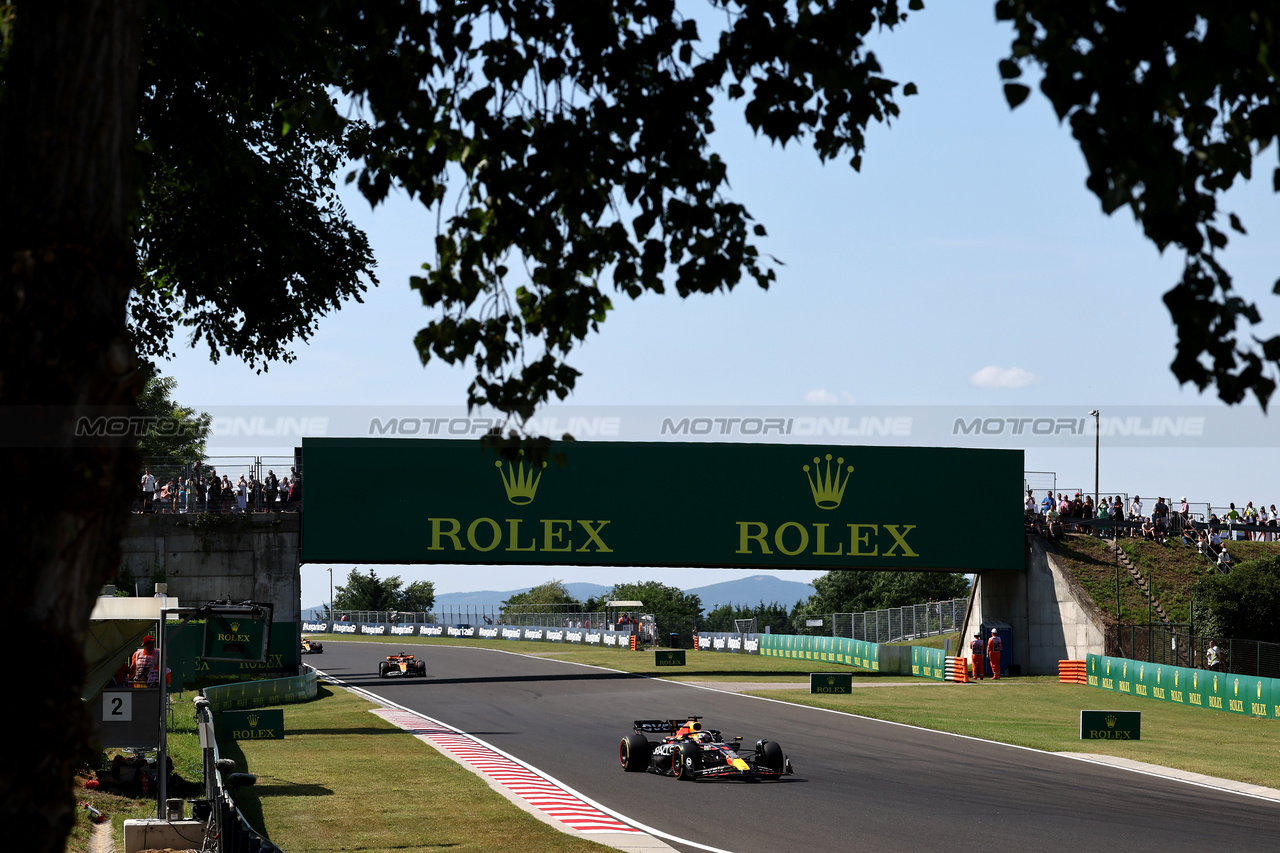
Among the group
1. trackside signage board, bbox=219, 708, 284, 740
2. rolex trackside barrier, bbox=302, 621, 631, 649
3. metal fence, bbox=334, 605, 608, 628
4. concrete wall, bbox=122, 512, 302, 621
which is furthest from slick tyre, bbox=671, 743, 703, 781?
metal fence, bbox=334, 605, 608, 628

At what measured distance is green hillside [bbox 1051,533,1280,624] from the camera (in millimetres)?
44875

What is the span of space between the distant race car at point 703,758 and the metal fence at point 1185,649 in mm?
22946

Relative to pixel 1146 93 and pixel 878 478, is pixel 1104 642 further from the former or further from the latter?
pixel 1146 93

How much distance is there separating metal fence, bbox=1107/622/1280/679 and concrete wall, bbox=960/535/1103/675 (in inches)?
45.7

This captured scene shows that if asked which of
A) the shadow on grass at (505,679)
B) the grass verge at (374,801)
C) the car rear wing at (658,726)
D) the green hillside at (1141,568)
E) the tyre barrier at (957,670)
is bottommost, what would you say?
the shadow on grass at (505,679)

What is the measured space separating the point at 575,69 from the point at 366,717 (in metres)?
26.4

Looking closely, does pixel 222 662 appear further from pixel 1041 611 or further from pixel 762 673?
pixel 1041 611

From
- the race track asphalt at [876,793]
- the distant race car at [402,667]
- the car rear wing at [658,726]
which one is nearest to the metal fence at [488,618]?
the distant race car at [402,667]

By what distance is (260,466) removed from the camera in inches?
1683

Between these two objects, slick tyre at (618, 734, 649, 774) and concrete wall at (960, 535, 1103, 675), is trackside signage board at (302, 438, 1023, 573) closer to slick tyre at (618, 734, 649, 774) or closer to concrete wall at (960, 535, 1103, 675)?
concrete wall at (960, 535, 1103, 675)

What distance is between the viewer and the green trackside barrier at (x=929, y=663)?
148ft

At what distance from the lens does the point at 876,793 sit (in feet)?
59.2

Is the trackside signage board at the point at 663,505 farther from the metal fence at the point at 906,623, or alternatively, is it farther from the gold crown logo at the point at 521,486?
the metal fence at the point at 906,623

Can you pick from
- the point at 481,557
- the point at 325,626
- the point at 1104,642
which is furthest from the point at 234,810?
the point at 325,626
